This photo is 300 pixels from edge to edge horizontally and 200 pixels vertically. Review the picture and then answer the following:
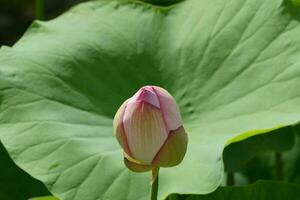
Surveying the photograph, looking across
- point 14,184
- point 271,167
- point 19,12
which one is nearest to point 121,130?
point 14,184

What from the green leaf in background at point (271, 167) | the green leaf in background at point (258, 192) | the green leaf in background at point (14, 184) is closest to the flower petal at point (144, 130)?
the green leaf in background at point (258, 192)

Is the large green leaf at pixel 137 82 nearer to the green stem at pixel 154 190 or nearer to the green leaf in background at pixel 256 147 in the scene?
the green stem at pixel 154 190

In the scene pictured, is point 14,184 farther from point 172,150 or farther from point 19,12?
point 19,12

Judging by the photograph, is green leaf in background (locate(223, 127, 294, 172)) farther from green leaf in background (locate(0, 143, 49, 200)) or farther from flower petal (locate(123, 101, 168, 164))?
flower petal (locate(123, 101, 168, 164))

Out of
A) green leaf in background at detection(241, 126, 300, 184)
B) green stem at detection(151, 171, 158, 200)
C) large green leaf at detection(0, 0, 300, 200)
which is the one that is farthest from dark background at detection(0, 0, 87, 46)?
green stem at detection(151, 171, 158, 200)

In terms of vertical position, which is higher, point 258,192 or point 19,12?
point 258,192

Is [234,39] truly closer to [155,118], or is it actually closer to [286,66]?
[286,66]
